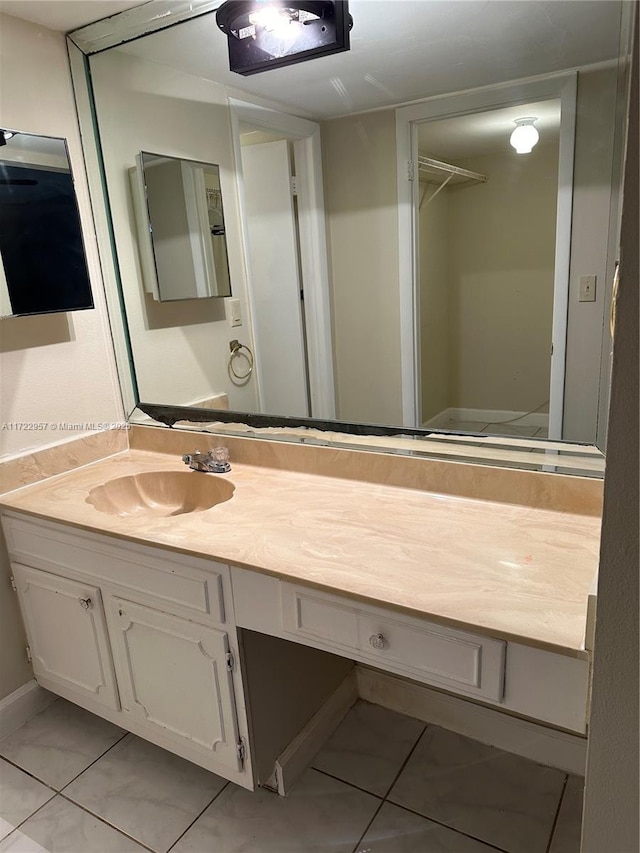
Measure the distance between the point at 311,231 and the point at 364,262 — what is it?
188 mm

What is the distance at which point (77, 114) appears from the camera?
1.84 metres

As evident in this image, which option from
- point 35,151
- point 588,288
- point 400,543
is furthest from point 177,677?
point 35,151

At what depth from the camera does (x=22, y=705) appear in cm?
191

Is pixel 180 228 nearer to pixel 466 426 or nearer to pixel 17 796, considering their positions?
pixel 466 426

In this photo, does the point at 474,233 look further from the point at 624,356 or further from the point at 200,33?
the point at 200,33

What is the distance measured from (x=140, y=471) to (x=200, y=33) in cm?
130

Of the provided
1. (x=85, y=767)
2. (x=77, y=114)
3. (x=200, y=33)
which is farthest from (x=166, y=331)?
(x=85, y=767)

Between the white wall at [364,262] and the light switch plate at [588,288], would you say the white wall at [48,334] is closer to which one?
the white wall at [364,262]

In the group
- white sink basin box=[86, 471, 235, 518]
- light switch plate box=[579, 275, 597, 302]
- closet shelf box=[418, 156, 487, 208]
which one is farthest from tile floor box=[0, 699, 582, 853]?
closet shelf box=[418, 156, 487, 208]

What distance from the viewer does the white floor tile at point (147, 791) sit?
1552mm

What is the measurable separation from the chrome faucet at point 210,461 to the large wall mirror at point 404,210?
15 cm

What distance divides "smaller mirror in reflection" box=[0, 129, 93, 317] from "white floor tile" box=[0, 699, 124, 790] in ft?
4.30

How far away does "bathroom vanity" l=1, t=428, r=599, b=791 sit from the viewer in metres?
1.06

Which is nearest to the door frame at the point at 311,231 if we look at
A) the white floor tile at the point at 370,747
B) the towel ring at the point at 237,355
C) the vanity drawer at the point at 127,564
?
the towel ring at the point at 237,355
